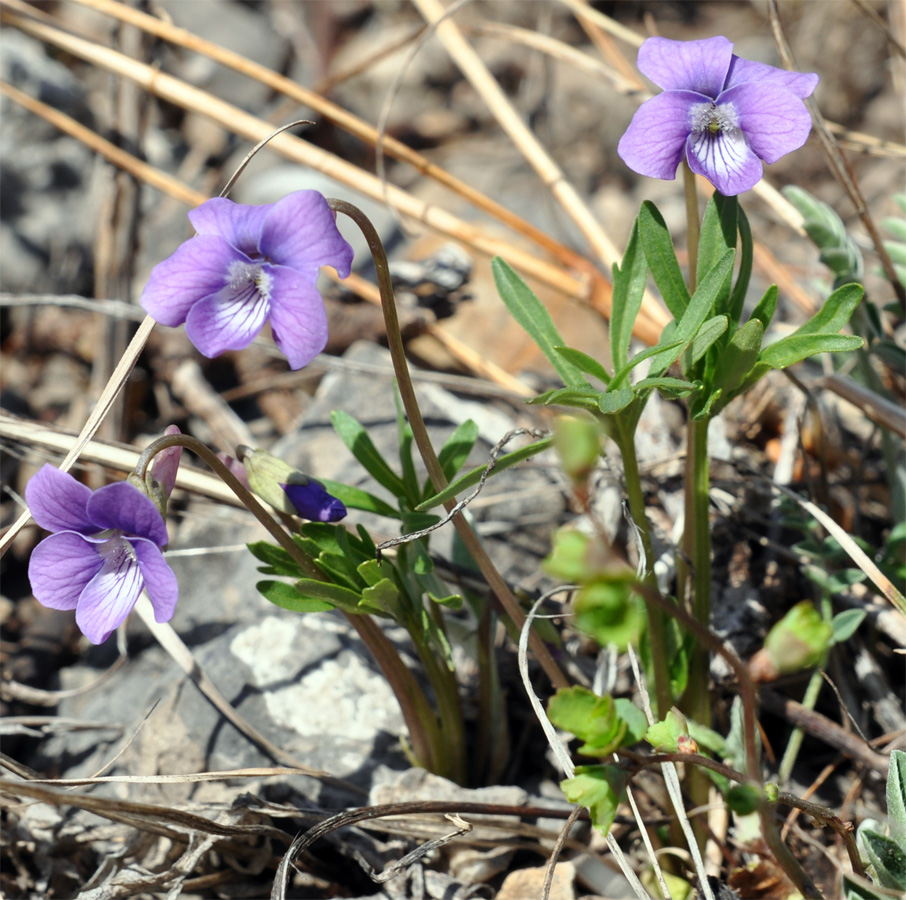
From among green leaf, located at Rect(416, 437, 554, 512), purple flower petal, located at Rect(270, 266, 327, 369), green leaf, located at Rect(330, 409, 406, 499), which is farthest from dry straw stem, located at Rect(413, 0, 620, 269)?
purple flower petal, located at Rect(270, 266, 327, 369)

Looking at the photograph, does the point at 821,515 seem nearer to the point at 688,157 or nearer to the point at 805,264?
the point at 688,157

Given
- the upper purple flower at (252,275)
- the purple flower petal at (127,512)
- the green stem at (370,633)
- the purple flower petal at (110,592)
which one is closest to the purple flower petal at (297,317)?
the upper purple flower at (252,275)

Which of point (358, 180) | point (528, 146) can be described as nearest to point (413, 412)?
point (358, 180)

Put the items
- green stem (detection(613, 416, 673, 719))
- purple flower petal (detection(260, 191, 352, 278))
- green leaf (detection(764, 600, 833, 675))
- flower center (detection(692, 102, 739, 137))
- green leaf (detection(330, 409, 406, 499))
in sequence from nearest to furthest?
green leaf (detection(764, 600, 833, 675)) < purple flower petal (detection(260, 191, 352, 278)) < flower center (detection(692, 102, 739, 137)) < green stem (detection(613, 416, 673, 719)) < green leaf (detection(330, 409, 406, 499))

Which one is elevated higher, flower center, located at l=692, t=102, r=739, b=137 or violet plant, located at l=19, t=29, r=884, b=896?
flower center, located at l=692, t=102, r=739, b=137

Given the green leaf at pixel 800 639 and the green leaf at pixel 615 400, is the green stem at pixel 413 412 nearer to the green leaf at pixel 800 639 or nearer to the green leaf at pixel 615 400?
the green leaf at pixel 615 400

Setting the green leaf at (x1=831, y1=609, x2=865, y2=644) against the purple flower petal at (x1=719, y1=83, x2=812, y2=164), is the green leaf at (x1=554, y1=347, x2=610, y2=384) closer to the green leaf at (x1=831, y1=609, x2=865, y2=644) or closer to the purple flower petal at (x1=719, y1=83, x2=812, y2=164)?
the purple flower petal at (x1=719, y1=83, x2=812, y2=164)

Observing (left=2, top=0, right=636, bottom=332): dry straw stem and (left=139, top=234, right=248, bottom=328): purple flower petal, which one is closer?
(left=139, top=234, right=248, bottom=328): purple flower petal
